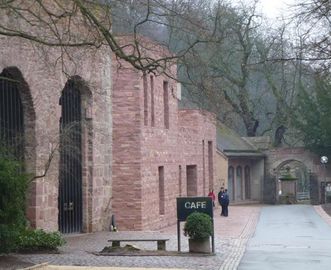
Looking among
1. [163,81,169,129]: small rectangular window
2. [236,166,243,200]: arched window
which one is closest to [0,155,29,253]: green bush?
[163,81,169,129]: small rectangular window

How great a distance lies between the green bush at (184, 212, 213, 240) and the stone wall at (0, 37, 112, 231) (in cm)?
407

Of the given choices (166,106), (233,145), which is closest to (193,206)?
(166,106)

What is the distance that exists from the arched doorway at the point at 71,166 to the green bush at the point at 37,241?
15.4 ft

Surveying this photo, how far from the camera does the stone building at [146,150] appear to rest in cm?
2784

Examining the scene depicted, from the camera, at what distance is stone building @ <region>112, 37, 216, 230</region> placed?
1096 inches

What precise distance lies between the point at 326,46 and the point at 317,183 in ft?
130

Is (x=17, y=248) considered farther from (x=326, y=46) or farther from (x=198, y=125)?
(x=198, y=125)

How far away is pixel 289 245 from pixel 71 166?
7022mm

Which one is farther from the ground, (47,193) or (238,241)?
(47,193)

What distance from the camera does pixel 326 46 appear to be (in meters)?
15.6

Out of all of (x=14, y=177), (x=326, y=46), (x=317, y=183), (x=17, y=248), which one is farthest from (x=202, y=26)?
(x=317, y=183)

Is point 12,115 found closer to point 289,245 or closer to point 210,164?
point 289,245

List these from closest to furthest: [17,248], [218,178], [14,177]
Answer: [14,177]
[17,248]
[218,178]

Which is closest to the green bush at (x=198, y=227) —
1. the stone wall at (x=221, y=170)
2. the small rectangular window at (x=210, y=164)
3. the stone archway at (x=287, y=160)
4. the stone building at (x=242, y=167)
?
the small rectangular window at (x=210, y=164)
